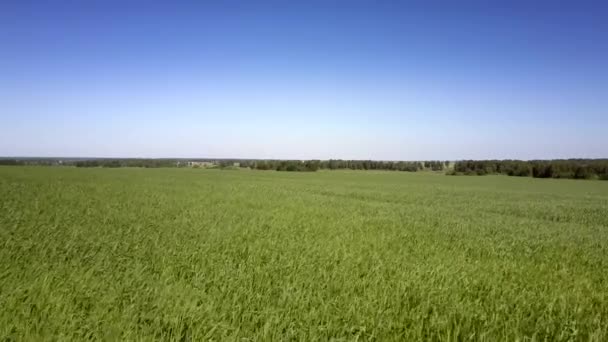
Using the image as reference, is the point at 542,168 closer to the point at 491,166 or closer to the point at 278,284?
the point at 491,166

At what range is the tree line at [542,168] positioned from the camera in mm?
86250

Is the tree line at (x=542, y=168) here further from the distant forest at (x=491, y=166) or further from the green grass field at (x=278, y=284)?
the green grass field at (x=278, y=284)

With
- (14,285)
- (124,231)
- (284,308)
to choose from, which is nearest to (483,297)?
(284,308)

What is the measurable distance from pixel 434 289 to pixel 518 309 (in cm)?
115

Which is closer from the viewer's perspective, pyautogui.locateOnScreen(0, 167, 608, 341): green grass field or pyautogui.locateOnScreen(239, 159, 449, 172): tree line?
pyautogui.locateOnScreen(0, 167, 608, 341): green grass field

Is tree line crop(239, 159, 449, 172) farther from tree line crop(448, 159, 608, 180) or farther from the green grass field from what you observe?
the green grass field

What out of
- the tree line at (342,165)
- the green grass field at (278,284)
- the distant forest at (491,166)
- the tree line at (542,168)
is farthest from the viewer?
the tree line at (342,165)

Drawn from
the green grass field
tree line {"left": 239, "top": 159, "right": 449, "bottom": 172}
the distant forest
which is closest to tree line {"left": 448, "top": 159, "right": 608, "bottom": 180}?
the distant forest

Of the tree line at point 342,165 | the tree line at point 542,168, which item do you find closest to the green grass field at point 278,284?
the tree line at point 542,168

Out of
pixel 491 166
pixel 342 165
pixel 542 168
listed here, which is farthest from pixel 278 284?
pixel 342 165

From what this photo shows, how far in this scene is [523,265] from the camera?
873cm

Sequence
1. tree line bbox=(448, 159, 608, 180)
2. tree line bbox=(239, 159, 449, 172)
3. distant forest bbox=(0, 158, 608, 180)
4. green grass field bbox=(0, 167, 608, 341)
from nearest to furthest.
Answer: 1. green grass field bbox=(0, 167, 608, 341)
2. tree line bbox=(448, 159, 608, 180)
3. distant forest bbox=(0, 158, 608, 180)
4. tree line bbox=(239, 159, 449, 172)

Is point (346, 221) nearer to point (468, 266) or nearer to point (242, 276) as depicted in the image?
point (468, 266)

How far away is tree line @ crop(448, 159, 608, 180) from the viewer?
86250 millimetres
